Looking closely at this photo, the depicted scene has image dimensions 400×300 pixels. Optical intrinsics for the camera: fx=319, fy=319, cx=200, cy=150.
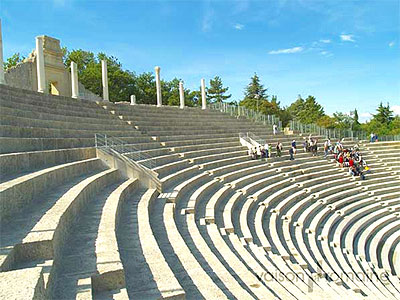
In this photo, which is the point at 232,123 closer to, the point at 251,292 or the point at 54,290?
the point at 251,292

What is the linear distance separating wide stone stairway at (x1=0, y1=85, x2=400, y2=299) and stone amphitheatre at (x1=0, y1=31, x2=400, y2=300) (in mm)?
31

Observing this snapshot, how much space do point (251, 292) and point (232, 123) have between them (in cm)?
1935

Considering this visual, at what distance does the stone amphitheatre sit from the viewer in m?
3.71

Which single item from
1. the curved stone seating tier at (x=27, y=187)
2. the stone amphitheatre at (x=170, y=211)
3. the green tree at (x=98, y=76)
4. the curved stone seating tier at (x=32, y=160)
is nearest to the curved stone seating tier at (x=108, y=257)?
the stone amphitheatre at (x=170, y=211)

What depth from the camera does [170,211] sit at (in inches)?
308

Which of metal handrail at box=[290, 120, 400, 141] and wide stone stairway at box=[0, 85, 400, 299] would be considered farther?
metal handrail at box=[290, 120, 400, 141]

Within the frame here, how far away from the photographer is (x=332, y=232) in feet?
41.9

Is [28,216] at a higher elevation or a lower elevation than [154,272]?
higher

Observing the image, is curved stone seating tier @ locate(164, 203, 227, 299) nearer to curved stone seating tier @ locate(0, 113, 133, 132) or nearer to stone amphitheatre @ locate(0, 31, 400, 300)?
stone amphitheatre @ locate(0, 31, 400, 300)

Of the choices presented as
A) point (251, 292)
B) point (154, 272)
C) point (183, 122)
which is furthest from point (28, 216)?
point (183, 122)

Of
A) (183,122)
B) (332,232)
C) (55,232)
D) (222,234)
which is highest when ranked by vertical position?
(183,122)

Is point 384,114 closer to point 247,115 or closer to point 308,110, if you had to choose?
point 308,110

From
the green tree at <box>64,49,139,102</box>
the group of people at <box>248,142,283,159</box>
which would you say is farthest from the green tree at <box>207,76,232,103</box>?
the group of people at <box>248,142,283,159</box>

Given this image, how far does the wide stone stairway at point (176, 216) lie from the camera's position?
366cm
